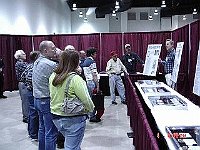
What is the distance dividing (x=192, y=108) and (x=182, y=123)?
0.72 meters

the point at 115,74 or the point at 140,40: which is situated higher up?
the point at 140,40

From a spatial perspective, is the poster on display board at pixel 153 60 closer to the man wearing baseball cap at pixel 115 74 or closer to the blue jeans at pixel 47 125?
the man wearing baseball cap at pixel 115 74

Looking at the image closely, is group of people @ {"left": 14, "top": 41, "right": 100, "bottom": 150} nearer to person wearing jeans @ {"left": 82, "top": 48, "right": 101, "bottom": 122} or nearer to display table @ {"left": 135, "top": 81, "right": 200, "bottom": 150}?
display table @ {"left": 135, "top": 81, "right": 200, "bottom": 150}

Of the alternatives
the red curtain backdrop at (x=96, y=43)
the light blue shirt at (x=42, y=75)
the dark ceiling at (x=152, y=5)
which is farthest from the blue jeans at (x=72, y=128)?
the dark ceiling at (x=152, y=5)

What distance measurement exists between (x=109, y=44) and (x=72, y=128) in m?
7.99


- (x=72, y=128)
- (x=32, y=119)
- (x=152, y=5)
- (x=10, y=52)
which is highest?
(x=152, y=5)

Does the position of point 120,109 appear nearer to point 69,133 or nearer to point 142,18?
point 69,133

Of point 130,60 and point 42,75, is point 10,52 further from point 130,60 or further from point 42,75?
point 42,75

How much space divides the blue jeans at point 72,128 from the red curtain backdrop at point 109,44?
7.89 meters

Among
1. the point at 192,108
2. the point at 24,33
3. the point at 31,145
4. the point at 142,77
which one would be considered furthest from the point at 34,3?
the point at 192,108

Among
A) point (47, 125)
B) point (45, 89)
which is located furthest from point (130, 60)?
point (47, 125)

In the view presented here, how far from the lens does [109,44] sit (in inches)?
424

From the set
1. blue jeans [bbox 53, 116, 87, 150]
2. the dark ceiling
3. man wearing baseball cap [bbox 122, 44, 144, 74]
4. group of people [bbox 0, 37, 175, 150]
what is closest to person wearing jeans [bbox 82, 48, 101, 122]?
group of people [bbox 0, 37, 175, 150]

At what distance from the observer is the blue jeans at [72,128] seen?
115 inches
